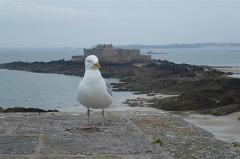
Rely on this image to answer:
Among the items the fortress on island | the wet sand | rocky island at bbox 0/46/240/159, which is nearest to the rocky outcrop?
the wet sand

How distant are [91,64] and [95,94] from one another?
0.42 m

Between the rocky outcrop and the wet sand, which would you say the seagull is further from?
the rocky outcrop

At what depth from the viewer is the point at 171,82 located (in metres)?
38.7

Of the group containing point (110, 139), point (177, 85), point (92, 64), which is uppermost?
point (92, 64)

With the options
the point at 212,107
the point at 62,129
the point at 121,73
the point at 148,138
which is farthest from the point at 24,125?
the point at 121,73

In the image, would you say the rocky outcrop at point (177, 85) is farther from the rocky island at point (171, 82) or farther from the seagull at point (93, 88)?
the seagull at point (93, 88)

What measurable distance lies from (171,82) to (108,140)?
109 feet

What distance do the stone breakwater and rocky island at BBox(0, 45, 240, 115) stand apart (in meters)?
12.4

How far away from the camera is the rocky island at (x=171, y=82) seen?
22469mm

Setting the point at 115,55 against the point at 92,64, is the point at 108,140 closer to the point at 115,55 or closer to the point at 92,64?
the point at 92,64

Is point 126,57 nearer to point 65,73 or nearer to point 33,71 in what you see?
point 65,73

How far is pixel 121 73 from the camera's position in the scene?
2151 inches

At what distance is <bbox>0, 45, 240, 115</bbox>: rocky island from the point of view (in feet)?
73.7

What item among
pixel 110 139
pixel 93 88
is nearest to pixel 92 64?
pixel 93 88
